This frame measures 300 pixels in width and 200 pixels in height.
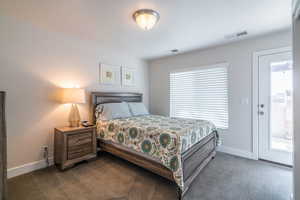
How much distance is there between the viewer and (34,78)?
7.91ft

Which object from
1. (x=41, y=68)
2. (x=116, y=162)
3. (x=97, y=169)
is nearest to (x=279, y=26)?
(x=116, y=162)

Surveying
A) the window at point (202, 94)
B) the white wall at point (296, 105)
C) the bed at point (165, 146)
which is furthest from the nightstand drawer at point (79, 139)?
the white wall at point (296, 105)

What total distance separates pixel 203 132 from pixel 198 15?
1.91 meters

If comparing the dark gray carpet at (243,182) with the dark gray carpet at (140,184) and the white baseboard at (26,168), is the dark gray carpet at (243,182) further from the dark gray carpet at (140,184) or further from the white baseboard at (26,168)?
the white baseboard at (26,168)

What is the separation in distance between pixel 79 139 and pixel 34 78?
1329mm

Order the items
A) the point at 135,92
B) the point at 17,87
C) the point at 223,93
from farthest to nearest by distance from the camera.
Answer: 1. the point at 135,92
2. the point at 223,93
3. the point at 17,87

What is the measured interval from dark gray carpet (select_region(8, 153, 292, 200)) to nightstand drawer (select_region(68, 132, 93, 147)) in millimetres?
436

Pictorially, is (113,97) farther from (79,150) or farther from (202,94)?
(202,94)

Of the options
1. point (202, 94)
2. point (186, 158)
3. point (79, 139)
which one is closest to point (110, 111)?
point (79, 139)

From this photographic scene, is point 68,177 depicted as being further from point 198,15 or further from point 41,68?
point 198,15

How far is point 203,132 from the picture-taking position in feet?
8.00

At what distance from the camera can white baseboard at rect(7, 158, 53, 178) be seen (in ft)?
7.11

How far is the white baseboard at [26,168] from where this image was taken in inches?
85.3

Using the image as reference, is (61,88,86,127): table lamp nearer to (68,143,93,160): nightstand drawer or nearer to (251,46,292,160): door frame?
(68,143,93,160): nightstand drawer
